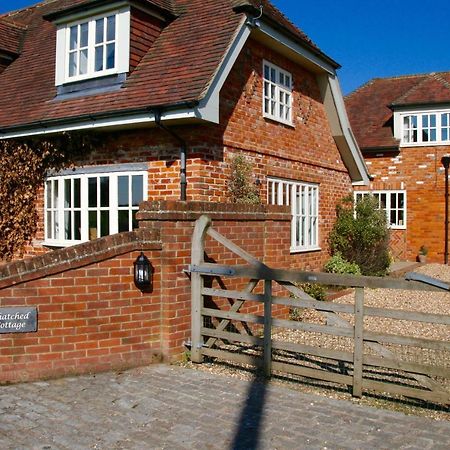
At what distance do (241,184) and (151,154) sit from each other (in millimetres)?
1742

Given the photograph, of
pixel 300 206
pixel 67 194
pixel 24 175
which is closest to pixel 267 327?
pixel 67 194

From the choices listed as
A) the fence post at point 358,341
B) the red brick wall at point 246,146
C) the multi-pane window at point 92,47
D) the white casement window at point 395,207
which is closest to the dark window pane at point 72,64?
the multi-pane window at point 92,47

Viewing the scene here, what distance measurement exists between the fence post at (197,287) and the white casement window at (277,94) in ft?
17.0

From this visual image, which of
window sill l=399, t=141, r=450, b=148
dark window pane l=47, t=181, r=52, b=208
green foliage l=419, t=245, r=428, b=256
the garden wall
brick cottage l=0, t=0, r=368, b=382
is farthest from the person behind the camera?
green foliage l=419, t=245, r=428, b=256

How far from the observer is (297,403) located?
5.30 meters

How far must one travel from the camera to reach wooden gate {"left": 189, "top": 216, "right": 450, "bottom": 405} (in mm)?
5148

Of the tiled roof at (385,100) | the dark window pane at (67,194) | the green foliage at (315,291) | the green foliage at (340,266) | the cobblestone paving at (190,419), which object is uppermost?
the tiled roof at (385,100)

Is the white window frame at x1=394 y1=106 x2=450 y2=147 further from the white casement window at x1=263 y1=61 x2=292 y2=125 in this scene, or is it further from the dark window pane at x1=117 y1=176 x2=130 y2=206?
the dark window pane at x1=117 y1=176 x2=130 y2=206

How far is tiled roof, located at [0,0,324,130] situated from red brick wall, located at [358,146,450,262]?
9826 mm

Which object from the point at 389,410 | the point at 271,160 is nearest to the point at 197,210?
the point at 389,410

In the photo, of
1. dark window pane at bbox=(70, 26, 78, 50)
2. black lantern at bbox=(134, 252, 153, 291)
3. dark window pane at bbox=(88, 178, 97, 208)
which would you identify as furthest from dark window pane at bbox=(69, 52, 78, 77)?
black lantern at bbox=(134, 252, 153, 291)

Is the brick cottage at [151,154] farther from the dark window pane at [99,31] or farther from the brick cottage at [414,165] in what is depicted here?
the brick cottage at [414,165]

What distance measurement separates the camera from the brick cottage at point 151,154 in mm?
6113

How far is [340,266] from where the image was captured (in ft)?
44.0
